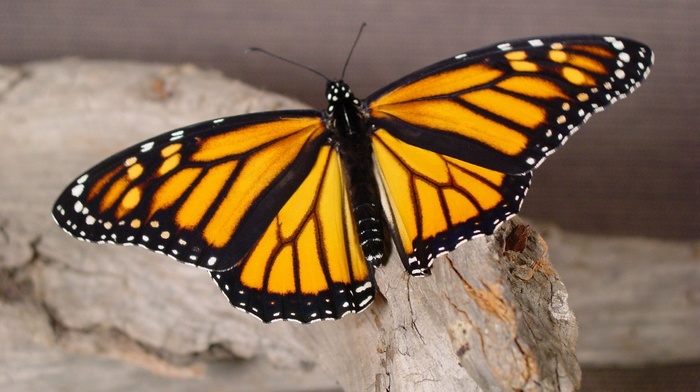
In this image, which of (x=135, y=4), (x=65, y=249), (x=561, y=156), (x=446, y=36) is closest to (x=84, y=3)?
(x=135, y=4)

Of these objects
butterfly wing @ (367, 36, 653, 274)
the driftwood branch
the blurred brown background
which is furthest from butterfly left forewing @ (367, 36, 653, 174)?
the blurred brown background

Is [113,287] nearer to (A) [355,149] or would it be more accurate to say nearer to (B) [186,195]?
(B) [186,195]

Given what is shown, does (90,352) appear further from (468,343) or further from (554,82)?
(554,82)

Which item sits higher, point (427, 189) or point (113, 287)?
point (427, 189)

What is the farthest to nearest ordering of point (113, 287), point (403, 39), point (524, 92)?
1. point (403, 39)
2. point (113, 287)
3. point (524, 92)

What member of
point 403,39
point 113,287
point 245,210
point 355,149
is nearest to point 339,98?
point 355,149

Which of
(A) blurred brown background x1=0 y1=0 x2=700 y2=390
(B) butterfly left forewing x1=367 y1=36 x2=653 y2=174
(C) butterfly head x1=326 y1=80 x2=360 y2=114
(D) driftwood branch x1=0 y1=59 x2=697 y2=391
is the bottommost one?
(D) driftwood branch x1=0 y1=59 x2=697 y2=391

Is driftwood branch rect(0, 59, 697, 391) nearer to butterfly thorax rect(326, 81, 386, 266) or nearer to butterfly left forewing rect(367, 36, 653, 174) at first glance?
butterfly thorax rect(326, 81, 386, 266)
